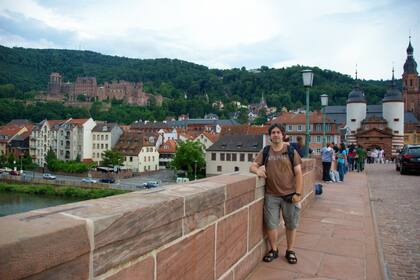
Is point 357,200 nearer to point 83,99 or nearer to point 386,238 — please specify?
point 386,238

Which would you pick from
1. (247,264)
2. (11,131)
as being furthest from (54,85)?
(247,264)

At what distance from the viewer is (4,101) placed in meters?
118

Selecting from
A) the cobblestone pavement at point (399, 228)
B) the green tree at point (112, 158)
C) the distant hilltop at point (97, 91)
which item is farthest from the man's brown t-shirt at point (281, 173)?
the distant hilltop at point (97, 91)

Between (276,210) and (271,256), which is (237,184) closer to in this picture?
(276,210)

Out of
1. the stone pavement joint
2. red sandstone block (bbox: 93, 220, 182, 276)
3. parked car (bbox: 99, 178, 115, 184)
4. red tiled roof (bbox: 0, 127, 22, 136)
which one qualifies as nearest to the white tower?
parked car (bbox: 99, 178, 115, 184)

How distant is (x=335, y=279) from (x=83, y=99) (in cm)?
17149

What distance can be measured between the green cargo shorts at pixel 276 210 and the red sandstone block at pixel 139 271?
2.51 m

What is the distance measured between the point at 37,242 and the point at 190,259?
57.0 inches

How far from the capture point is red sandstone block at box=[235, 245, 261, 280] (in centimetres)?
372

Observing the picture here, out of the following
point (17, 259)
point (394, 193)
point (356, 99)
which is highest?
point (356, 99)

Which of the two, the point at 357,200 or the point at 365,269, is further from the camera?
the point at 357,200

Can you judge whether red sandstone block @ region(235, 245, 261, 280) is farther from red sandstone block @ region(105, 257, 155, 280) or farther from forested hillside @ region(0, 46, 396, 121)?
forested hillside @ region(0, 46, 396, 121)

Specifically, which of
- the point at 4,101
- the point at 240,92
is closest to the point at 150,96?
the point at 240,92

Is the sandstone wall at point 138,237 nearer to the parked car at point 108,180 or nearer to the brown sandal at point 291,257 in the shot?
the brown sandal at point 291,257
